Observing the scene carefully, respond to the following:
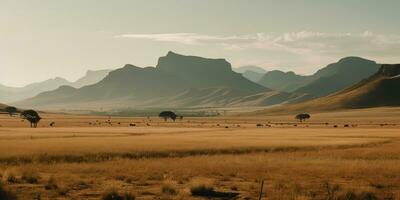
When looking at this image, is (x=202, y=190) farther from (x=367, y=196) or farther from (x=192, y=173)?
(x=367, y=196)

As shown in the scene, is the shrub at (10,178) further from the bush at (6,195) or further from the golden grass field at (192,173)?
the bush at (6,195)

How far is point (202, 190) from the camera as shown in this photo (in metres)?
28.0

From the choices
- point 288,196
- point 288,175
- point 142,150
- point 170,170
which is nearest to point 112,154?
point 142,150

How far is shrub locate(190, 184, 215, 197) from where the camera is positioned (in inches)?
1090

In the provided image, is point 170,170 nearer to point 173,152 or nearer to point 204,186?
point 204,186

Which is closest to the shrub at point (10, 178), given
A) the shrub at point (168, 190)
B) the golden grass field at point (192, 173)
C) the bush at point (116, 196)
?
the golden grass field at point (192, 173)

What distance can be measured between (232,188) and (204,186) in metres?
2.14

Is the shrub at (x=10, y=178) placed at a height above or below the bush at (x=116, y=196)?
above

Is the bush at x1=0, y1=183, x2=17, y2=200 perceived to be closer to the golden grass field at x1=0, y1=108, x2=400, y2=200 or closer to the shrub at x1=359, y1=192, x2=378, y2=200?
the golden grass field at x1=0, y1=108, x2=400, y2=200

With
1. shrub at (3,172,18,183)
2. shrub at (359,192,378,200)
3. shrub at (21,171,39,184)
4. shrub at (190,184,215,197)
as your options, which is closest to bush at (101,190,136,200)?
shrub at (190,184,215,197)

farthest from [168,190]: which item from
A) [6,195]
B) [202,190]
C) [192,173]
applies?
[6,195]

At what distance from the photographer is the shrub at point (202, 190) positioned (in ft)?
90.8

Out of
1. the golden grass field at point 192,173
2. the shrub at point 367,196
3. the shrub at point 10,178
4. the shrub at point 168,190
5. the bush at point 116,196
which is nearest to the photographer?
the bush at point 116,196

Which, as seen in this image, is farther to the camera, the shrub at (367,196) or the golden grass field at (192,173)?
the golden grass field at (192,173)
